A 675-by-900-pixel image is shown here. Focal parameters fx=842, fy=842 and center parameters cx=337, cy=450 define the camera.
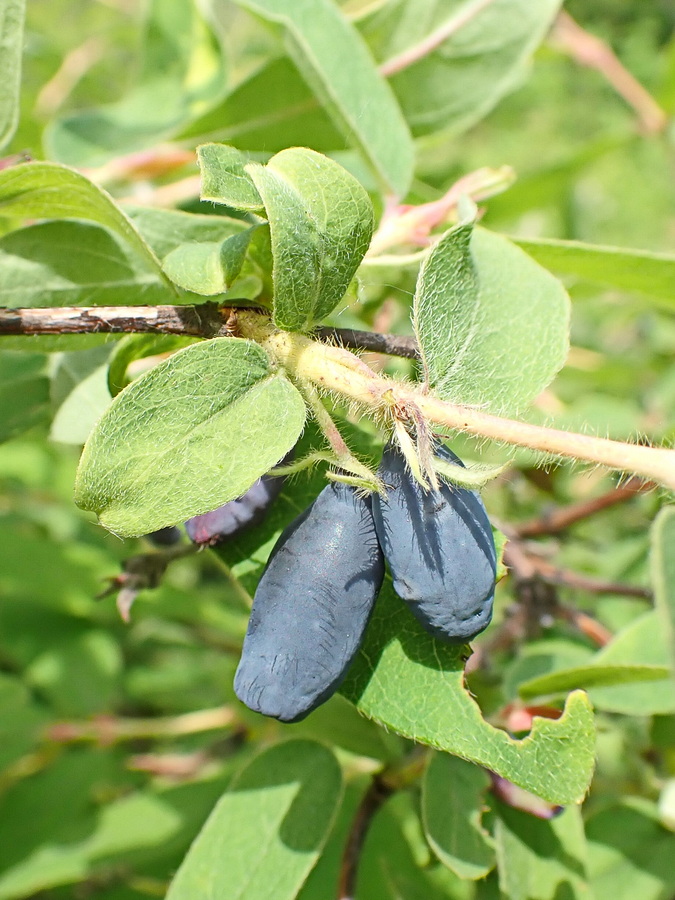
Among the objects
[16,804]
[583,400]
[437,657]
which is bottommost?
[583,400]

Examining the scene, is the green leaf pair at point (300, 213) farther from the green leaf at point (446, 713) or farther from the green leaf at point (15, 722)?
the green leaf at point (15, 722)

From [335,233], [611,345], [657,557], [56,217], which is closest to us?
[657,557]

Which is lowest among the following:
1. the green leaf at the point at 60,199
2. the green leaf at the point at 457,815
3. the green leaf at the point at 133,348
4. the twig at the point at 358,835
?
the twig at the point at 358,835

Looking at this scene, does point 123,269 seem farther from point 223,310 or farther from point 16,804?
point 16,804

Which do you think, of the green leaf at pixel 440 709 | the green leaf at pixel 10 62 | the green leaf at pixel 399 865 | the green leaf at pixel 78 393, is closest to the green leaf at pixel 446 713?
the green leaf at pixel 440 709

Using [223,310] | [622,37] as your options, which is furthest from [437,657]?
[622,37]

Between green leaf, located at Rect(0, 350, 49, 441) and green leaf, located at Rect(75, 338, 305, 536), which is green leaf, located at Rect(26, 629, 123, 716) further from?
green leaf, located at Rect(75, 338, 305, 536)
